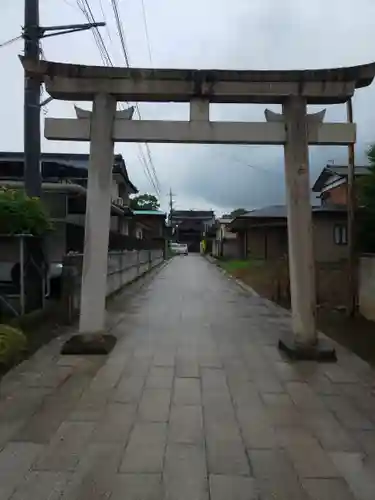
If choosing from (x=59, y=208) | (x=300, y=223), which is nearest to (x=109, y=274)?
(x=59, y=208)

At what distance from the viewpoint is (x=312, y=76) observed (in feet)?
26.8

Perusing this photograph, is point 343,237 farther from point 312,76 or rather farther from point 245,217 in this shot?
point 312,76

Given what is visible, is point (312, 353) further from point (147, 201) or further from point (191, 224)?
point (191, 224)

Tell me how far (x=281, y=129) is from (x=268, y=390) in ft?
12.8

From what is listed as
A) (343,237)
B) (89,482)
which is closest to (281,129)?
(89,482)

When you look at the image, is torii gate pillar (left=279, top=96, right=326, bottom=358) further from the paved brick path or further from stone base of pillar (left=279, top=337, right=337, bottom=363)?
the paved brick path

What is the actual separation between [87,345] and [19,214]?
10.3ft

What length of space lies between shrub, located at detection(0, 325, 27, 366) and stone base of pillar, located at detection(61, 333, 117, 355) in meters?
0.60

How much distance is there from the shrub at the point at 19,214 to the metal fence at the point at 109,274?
4.21 ft

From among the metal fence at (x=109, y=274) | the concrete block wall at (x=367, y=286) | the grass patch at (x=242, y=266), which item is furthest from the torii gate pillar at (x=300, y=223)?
the grass patch at (x=242, y=266)

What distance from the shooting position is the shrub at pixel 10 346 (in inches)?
284

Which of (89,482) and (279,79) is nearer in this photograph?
(89,482)

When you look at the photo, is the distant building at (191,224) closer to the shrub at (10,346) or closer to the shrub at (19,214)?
the shrub at (19,214)

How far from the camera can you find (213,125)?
27.3 ft
